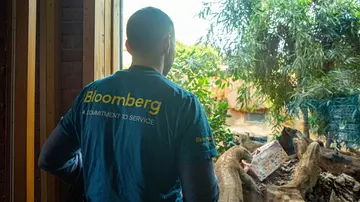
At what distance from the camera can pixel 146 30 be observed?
32.6 inches

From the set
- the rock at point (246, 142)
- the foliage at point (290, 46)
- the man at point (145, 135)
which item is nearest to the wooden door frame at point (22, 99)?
the man at point (145, 135)

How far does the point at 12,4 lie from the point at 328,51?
142 centimetres

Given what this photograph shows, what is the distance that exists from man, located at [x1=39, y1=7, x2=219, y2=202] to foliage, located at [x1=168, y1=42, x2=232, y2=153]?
747 mm

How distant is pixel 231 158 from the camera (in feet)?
4.88

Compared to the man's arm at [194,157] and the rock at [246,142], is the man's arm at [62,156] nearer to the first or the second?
the man's arm at [194,157]

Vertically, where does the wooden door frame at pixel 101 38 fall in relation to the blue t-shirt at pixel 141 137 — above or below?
above

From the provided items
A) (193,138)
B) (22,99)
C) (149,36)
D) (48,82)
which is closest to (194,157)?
(193,138)

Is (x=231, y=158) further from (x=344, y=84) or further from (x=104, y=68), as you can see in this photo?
(x=104, y=68)

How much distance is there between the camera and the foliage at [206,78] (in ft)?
5.11
